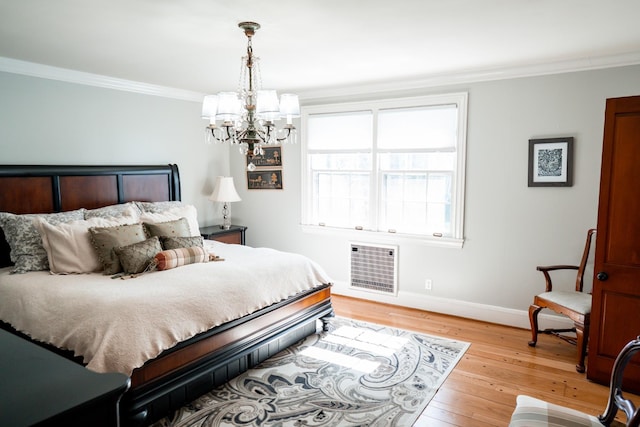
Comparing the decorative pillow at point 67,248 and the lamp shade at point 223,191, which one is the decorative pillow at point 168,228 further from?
the lamp shade at point 223,191

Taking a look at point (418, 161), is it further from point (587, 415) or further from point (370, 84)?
point (587, 415)

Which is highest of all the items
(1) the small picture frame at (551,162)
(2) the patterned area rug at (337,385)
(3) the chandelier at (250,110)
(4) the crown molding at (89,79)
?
(4) the crown molding at (89,79)

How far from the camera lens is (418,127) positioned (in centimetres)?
456

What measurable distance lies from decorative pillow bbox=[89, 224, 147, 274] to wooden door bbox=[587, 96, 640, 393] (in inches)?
142

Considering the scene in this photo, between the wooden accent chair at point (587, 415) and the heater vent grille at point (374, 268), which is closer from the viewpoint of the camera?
the wooden accent chair at point (587, 415)

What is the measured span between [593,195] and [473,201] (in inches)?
40.4

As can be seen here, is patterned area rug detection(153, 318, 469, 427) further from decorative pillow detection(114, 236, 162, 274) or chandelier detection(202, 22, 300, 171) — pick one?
chandelier detection(202, 22, 300, 171)

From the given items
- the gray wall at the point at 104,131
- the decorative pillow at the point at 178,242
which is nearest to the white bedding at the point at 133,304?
the decorative pillow at the point at 178,242

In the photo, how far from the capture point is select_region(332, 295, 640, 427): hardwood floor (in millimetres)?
2773

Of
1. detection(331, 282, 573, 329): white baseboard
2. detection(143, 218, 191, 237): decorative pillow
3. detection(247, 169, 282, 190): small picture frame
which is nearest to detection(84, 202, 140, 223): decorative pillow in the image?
detection(143, 218, 191, 237): decorative pillow

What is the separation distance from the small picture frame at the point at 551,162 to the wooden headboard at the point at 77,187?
3901 mm

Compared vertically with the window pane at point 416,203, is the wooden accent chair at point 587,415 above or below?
below

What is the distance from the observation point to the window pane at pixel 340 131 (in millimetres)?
4914

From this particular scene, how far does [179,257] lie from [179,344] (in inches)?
38.2
